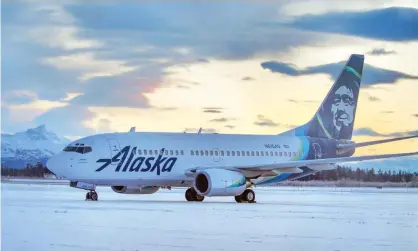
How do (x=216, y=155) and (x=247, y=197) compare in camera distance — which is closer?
(x=247, y=197)

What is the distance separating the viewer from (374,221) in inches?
826

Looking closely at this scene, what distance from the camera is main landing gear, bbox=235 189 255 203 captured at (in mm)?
33969

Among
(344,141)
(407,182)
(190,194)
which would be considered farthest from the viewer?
(407,182)

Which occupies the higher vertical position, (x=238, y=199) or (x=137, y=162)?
(x=137, y=162)

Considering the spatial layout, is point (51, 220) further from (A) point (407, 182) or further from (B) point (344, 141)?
(A) point (407, 182)

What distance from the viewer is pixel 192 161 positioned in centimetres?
3531

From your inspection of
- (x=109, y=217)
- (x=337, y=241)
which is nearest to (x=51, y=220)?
(x=109, y=217)

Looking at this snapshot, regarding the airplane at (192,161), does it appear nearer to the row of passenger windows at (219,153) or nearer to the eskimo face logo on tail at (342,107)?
the row of passenger windows at (219,153)

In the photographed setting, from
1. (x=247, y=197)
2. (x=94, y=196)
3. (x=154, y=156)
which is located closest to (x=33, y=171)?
(x=154, y=156)

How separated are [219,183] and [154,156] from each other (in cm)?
316

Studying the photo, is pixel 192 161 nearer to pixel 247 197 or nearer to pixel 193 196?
pixel 193 196

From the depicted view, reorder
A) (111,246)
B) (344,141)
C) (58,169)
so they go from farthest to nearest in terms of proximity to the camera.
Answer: (344,141) < (58,169) < (111,246)

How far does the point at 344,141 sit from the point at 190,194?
10.5 metres

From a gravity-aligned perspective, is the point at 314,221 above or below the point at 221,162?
below
